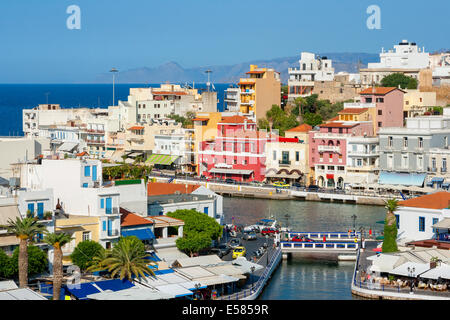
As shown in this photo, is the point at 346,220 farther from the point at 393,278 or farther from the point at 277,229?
the point at 393,278

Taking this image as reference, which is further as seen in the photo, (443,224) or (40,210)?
(443,224)

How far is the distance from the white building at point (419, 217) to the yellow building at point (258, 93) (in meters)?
43.5

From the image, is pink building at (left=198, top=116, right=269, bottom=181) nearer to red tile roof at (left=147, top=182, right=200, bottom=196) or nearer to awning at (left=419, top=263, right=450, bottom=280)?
red tile roof at (left=147, top=182, right=200, bottom=196)

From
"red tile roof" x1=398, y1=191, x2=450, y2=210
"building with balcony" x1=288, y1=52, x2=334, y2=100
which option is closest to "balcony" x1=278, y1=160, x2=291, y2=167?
"building with balcony" x1=288, y1=52, x2=334, y2=100

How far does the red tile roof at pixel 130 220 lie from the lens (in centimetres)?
3048

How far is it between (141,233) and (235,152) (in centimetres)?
3368

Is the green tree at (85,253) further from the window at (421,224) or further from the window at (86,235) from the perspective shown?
the window at (421,224)

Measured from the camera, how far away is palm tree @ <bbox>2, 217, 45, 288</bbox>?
81.1ft

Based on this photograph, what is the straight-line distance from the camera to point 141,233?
30688mm

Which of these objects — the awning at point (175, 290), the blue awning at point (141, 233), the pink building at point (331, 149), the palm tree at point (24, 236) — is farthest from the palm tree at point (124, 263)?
the pink building at point (331, 149)

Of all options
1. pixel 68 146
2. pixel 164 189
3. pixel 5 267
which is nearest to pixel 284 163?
pixel 68 146

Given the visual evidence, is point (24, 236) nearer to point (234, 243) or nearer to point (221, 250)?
point (221, 250)
